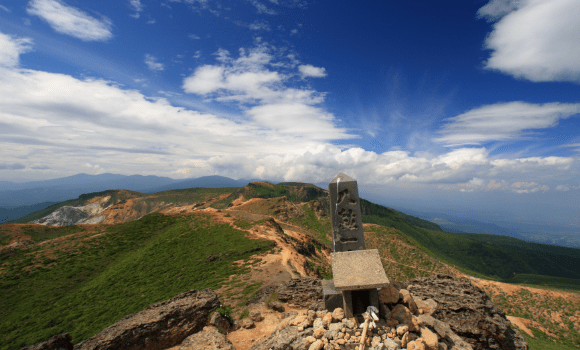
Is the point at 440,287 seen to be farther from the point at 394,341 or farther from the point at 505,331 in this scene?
the point at 394,341

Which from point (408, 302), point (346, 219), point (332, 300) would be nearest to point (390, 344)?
point (332, 300)

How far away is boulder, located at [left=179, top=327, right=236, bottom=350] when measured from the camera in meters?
12.2

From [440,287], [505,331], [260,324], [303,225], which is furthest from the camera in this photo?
[303,225]

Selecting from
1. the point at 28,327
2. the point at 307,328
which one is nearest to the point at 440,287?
the point at 307,328

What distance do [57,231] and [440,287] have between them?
2738 inches

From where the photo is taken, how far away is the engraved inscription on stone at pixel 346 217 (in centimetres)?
1191

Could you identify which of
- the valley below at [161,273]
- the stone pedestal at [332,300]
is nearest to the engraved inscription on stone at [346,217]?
the stone pedestal at [332,300]

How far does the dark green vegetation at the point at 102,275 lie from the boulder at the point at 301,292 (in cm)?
437

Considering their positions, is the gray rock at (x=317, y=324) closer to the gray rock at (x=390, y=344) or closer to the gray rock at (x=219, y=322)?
the gray rock at (x=390, y=344)

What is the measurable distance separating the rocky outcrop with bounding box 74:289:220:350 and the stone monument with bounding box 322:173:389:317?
1069 cm

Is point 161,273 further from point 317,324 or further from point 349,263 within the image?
point 349,263

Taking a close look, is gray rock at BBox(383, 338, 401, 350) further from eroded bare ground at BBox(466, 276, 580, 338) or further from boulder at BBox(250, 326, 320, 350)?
eroded bare ground at BBox(466, 276, 580, 338)

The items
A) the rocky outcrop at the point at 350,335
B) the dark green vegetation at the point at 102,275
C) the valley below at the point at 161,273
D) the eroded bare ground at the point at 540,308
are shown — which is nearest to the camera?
the rocky outcrop at the point at 350,335

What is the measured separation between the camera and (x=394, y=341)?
804cm
